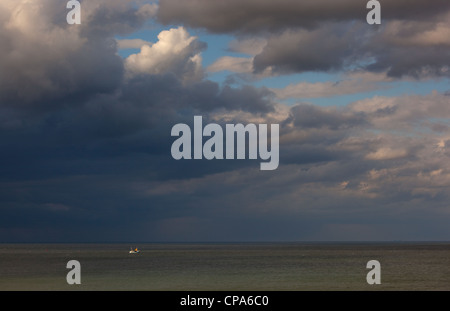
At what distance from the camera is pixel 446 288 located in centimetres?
7444

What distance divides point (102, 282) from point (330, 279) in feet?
118

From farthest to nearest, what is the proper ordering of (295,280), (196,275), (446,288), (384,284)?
(196,275) < (295,280) < (384,284) < (446,288)

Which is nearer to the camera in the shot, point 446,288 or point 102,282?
point 446,288

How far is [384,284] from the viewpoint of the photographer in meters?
79.6

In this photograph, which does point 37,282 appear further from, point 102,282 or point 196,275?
point 196,275
